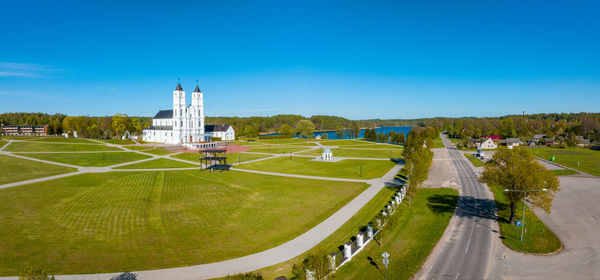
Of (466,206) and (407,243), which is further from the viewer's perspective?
(466,206)

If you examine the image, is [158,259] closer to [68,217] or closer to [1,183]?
[68,217]

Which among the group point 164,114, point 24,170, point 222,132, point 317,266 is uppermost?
point 164,114

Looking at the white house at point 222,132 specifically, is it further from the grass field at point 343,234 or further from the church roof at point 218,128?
the grass field at point 343,234

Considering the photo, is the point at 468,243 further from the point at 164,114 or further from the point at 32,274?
the point at 164,114

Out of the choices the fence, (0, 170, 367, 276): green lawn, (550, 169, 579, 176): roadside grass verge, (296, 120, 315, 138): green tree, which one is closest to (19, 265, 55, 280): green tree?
(0, 170, 367, 276): green lawn

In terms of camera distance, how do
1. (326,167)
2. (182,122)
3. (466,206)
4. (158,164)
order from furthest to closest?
(182,122) → (158,164) → (326,167) → (466,206)

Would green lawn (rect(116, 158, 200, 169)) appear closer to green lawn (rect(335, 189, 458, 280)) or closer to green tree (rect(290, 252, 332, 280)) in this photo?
green lawn (rect(335, 189, 458, 280))

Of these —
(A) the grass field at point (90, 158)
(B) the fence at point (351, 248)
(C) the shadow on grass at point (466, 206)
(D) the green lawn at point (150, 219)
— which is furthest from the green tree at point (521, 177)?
(A) the grass field at point (90, 158)

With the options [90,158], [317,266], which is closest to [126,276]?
[317,266]
